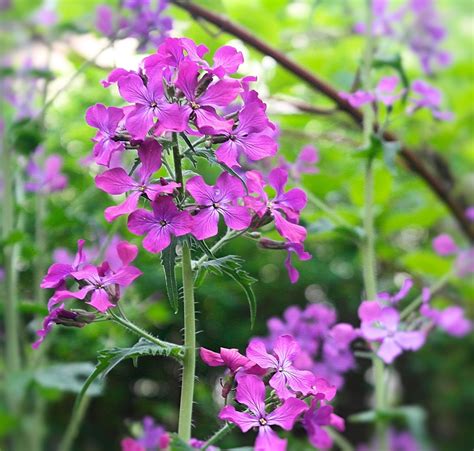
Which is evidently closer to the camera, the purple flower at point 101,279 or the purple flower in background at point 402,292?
the purple flower at point 101,279

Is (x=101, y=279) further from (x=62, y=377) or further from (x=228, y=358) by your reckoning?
(x=62, y=377)

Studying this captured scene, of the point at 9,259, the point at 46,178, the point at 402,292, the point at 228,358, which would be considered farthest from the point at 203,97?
the point at 46,178

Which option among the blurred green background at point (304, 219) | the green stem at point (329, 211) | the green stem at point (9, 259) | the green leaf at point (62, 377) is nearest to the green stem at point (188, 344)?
the blurred green background at point (304, 219)

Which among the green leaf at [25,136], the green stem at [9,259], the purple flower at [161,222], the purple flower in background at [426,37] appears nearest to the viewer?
the purple flower at [161,222]

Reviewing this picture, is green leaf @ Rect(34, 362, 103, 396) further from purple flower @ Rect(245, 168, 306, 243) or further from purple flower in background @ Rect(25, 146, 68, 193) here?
purple flower @ Rect(245, 168, 306, 243)

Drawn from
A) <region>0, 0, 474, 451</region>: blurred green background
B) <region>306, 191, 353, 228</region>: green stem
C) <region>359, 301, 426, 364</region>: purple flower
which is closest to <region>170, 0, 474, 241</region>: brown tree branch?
<region>0, 0, 474, 451</region>: blurred green background

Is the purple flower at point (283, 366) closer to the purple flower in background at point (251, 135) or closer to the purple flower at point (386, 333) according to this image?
the purple flower in background at point (251, 135)

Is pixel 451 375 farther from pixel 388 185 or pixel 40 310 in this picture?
pixel 40 310
